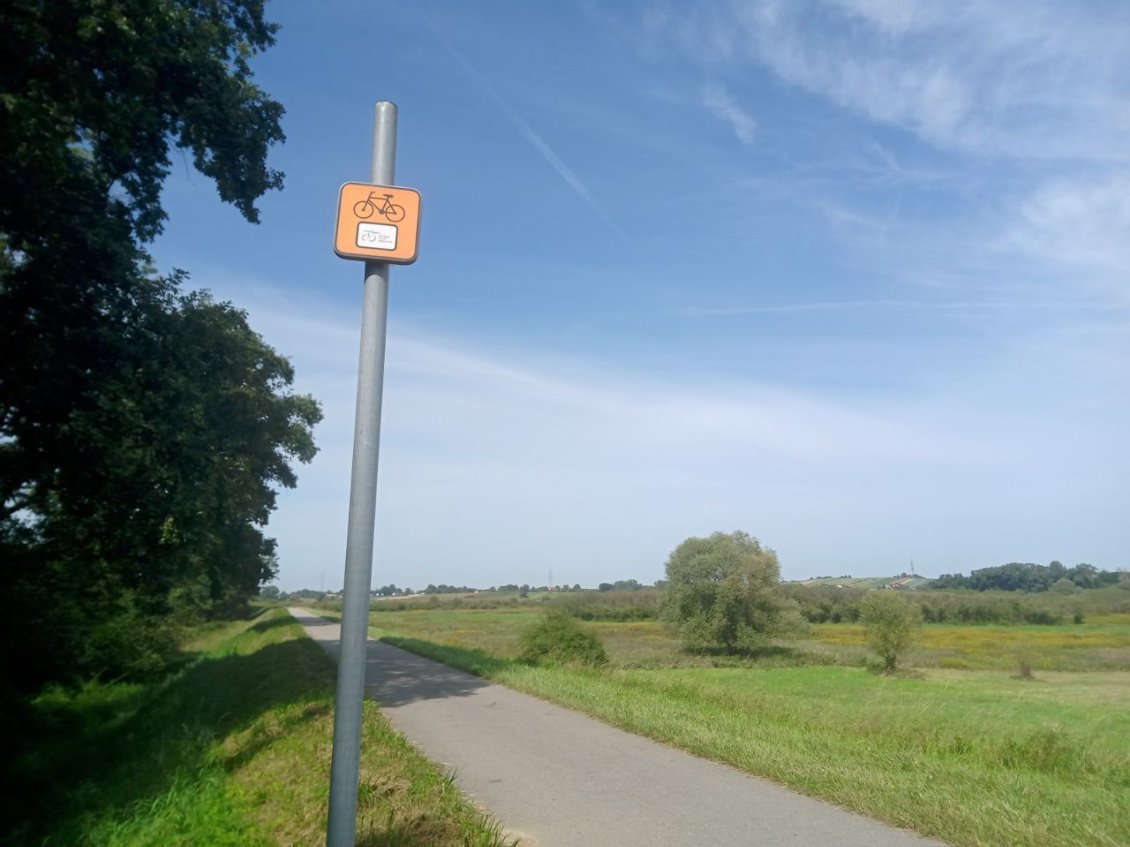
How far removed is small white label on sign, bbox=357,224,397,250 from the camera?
341 centimetres

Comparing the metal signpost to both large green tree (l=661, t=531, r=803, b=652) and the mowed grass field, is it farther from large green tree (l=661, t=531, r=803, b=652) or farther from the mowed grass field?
large green tree (l=661, t=531, r=803, b=652)

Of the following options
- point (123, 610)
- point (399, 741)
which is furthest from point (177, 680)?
point (399, 741)

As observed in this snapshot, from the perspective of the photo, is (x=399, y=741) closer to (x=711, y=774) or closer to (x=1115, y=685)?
(x=711, y=774)

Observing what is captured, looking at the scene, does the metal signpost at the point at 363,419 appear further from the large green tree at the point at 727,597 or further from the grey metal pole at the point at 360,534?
the large green tree at the point at 727,597

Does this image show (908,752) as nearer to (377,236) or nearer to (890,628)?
(377,236)

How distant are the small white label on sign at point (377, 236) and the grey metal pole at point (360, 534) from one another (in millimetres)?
163

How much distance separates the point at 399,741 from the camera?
9.09 m

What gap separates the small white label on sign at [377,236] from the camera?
3406 millimetres

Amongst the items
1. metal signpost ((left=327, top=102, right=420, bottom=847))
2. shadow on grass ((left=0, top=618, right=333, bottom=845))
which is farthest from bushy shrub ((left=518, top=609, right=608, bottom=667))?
metal signpost ((left=327, top=102, right=420, bottom=847))

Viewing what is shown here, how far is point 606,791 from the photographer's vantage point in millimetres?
7141

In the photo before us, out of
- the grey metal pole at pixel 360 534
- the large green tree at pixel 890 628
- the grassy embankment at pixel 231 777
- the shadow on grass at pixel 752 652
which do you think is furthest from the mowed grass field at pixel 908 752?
the shadow on grass at pixel 752 652

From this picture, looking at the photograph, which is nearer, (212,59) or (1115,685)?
(212,59)

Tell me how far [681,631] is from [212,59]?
42.9 m

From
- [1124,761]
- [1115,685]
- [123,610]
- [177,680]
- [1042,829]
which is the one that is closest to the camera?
[1042,829]
